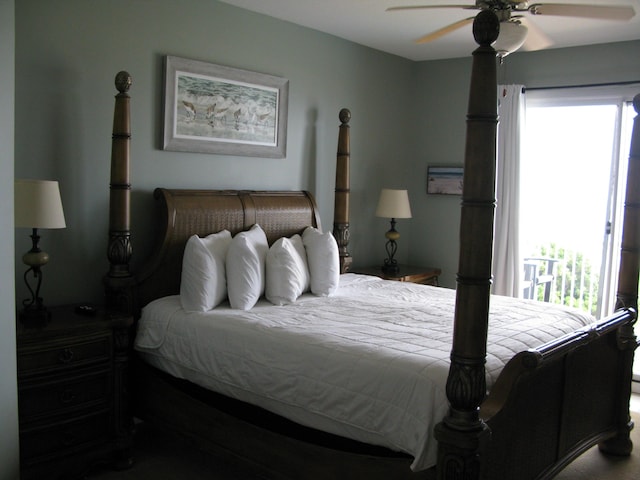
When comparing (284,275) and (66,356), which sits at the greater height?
(284,275)

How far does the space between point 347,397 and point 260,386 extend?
18.9 inches

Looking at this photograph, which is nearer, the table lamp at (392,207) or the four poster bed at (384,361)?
the four poster bed at (384,361)

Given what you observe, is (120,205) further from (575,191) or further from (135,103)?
(575,191)

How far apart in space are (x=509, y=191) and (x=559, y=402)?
8.60ft

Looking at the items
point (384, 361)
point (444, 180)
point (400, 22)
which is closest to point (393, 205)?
point (444, 180)

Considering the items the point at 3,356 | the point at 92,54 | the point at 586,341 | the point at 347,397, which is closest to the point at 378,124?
the point at 92,54

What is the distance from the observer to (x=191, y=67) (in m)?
3.79

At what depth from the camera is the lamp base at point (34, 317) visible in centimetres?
290

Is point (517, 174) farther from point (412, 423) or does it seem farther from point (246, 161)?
point (412, 423)

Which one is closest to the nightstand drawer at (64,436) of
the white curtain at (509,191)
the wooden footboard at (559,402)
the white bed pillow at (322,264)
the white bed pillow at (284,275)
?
the white bed pillow at (284,275)

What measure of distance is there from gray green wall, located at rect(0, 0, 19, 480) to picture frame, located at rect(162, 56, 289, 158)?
1.37 m

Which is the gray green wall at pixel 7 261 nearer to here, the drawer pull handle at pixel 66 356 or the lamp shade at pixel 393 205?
the drawer pull handle at pixel 66 356

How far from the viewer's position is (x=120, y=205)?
3256 millimetres

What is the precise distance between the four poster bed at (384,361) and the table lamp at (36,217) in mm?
388
